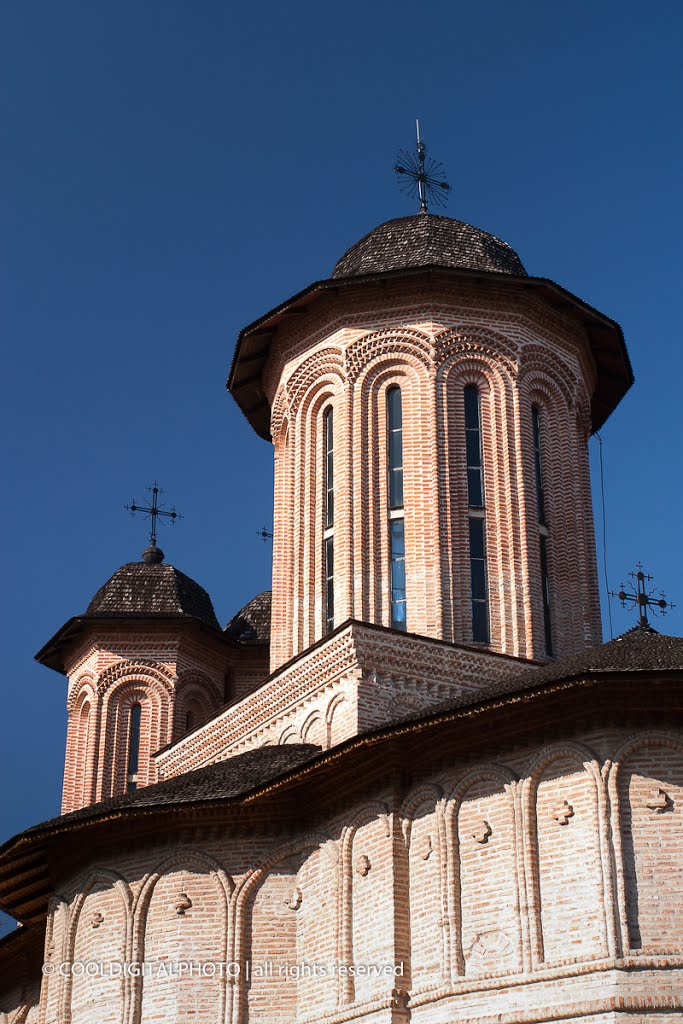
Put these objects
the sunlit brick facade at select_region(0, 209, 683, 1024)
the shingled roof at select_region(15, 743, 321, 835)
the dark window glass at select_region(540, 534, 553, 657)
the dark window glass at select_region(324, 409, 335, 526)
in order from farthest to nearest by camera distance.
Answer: the dark window glass at select_region(324, 409, 335, 526) → the dark window glass at select_region(540, 534, 553, 657) → the shingled roof at select_region(15, 743, 321, 835) → the sunlit brick facade at select_region(0, 209, 683, 1024)

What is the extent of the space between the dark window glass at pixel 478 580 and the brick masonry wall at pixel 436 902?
361 centimetres

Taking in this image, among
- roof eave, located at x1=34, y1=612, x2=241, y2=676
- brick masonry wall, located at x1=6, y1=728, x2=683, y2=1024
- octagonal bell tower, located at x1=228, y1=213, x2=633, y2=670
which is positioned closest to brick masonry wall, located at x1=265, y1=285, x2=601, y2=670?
octagonal bell tower, located at x1=228, y1=213, x2=633, y2=670

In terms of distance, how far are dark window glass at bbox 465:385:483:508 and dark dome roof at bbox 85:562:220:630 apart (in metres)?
7.33

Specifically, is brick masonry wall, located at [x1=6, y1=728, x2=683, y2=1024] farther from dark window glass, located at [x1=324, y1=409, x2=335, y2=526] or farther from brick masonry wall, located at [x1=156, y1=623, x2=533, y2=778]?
dark window glass, located at [x1=324, y1=409, x2=335, y2=526]

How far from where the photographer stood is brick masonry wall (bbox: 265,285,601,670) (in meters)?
16.4

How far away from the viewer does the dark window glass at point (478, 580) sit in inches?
640

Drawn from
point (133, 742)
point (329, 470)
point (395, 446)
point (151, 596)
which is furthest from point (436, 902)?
point (151, 596)

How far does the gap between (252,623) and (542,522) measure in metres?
8.59

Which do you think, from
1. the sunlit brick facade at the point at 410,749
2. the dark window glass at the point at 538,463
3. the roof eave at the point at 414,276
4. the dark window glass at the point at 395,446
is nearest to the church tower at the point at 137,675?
the sunlit brick facade at the point at 410,749

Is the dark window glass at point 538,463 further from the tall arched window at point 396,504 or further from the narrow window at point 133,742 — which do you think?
the narrow window at point 133,742

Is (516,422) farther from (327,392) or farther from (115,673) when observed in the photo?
(115,673)

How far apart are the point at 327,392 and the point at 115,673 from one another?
725 centimetres

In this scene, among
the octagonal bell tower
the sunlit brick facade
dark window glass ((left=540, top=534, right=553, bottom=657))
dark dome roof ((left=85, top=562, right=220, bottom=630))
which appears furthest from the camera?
dark dome roof ((left=85, top=562, right=220, bottom=630))

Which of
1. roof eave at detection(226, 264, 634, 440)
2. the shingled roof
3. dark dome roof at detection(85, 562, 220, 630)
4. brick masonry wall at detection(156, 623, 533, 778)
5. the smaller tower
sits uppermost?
roof eave at detection(226, 264, 634, 440)
